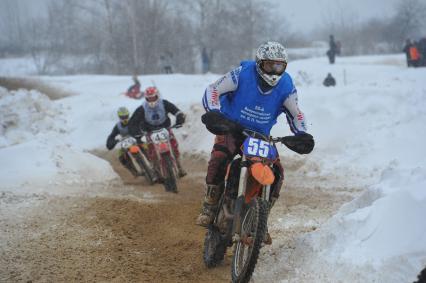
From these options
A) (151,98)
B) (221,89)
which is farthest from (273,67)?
(151,98)

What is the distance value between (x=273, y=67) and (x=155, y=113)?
664 centimetres

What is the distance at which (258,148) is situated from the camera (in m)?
4.80

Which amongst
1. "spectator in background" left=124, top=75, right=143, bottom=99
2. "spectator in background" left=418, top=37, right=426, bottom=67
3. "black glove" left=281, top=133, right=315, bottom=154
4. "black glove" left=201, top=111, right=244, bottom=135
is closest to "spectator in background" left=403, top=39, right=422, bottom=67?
"spectator in background" left=418, top=37, right=426, bottom=67

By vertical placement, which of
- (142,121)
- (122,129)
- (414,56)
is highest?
(142,121)

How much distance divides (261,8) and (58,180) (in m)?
39.2

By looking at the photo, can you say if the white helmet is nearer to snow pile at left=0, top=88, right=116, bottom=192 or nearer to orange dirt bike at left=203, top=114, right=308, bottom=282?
orange dirt bike at left=203, top=114, right=308, bottom=282

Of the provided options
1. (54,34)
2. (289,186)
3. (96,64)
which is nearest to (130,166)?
(289,186)

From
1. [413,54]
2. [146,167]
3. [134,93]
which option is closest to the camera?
[146,167]

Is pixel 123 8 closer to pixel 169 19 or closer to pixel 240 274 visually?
pixel 169 19

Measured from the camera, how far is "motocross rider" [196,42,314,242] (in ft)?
Result: 17.0

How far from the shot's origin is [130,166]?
12312 millimetres

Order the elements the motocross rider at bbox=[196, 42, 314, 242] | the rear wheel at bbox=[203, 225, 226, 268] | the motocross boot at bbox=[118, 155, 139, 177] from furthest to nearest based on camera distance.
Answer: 1. the motocross boot at bbox=[118, 155, 139, 177]
2. the rear wheel at bbox=[203, 225, 226, 268]
3. the motocross rider at bbox=[196, 42, 314, 242]

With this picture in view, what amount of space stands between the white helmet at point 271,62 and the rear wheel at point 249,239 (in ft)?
4.01

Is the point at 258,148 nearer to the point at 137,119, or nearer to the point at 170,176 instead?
the point at 170,176
